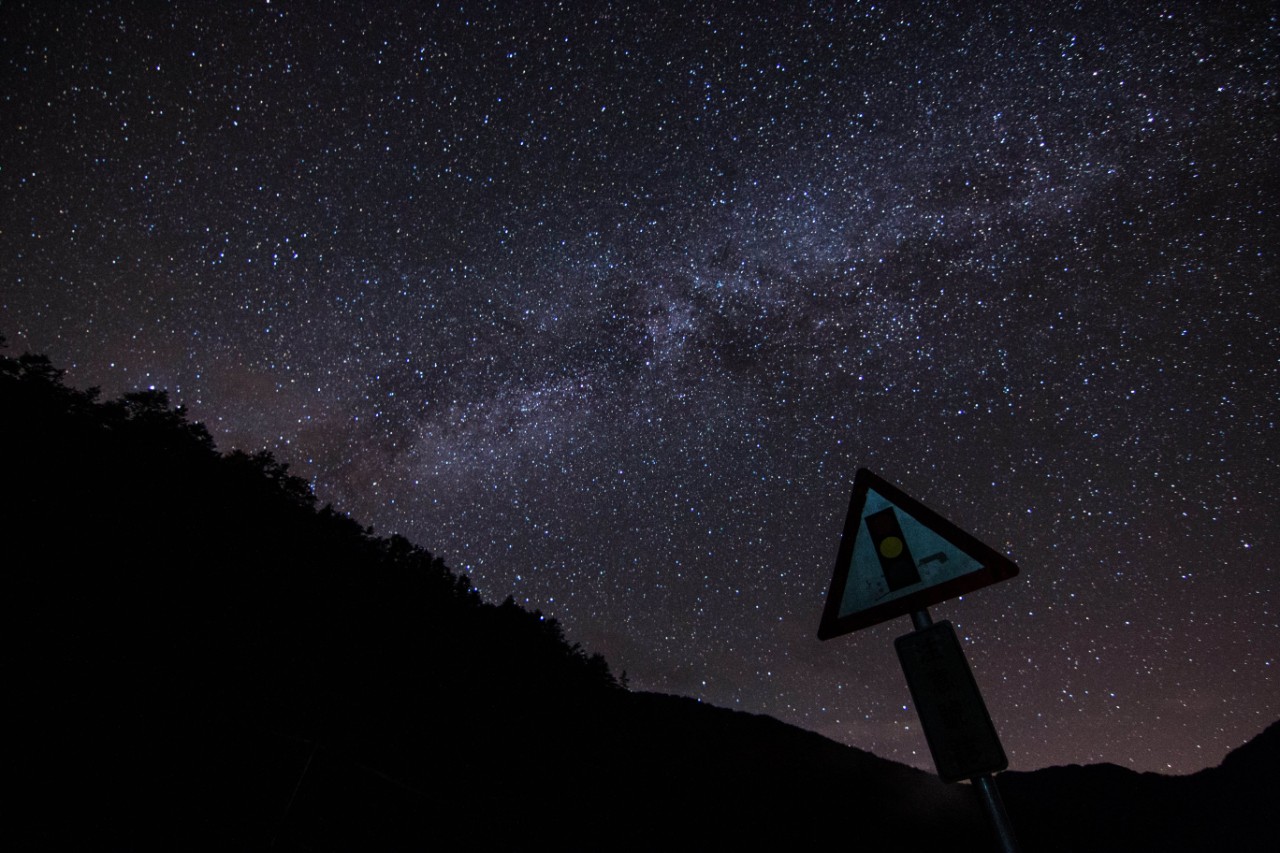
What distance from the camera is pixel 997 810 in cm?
176

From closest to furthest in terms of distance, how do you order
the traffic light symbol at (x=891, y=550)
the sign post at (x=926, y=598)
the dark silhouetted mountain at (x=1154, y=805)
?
the sign post at (x=926, y=598) → the traffic light symbol at (x=891, y=550) → the dark silhouetted mountain at (x=1154, y=805)

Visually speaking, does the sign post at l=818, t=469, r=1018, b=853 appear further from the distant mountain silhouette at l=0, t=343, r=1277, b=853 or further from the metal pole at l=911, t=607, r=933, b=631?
the distant mountain silhouette at l=0, t=343, r=1277, b=853

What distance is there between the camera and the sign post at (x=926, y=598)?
1.87 metres

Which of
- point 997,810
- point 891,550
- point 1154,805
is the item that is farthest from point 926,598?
point 1154,805

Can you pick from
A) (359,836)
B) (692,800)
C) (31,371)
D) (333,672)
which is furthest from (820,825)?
(31,371)

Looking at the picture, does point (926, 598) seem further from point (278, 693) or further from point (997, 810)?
point (278, 693)

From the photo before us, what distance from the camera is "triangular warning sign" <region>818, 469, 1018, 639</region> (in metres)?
2.17

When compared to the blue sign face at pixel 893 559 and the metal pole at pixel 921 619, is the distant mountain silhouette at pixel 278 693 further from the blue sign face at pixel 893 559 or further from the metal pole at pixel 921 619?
the blue sign face at pixel 893 559

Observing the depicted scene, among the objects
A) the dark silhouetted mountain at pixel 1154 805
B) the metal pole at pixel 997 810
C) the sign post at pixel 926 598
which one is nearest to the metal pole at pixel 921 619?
the sign post at pixel 926 598

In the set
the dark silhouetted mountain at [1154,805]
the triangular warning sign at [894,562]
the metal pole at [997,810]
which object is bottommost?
the metal pole at [997,810]

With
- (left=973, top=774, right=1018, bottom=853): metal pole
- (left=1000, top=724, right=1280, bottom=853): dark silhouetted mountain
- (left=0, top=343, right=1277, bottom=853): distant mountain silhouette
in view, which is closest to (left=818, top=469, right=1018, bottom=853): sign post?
(left=973, top=774, right=1018, bottom=853): metal pole

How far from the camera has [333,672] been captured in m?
12.2

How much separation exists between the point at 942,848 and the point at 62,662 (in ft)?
127

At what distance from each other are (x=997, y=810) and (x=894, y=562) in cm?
83
